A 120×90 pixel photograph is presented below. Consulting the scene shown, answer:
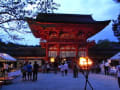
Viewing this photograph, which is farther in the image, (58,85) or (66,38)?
(66,38)

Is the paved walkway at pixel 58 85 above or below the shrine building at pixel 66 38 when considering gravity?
below

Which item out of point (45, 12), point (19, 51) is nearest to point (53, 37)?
point (19, 51)

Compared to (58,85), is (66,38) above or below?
above

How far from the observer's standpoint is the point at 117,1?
7.59 m

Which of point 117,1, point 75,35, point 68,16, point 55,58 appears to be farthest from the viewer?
point 68,16

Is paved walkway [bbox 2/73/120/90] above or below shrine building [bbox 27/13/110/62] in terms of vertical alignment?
below

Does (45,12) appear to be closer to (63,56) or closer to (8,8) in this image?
(8,8)

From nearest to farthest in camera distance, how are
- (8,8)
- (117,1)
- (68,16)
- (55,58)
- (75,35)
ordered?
1. (117,1)
2. (8,8)
3. (55,58)
4. (75,35)
5. (68,16)

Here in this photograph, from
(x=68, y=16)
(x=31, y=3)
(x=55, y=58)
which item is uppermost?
(x=68, y=16)

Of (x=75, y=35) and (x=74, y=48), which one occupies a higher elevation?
(x=75, y=35)

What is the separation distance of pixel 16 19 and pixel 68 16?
87.0 feet

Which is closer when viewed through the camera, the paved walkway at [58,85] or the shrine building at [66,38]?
the paved walkway at [58,85]

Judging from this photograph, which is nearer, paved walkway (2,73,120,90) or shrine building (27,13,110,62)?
paved walkway (2,73,120,90)

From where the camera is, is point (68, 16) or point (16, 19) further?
point (68, 16)
